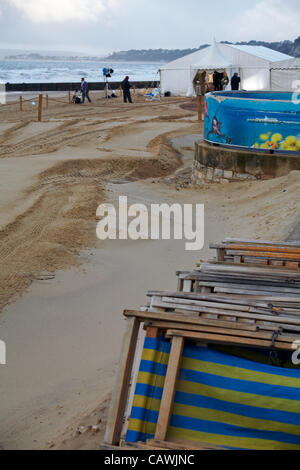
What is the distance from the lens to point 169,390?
12.5ft

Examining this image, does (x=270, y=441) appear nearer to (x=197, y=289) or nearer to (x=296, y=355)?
(x=296, y=355)

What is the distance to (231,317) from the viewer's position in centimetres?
430

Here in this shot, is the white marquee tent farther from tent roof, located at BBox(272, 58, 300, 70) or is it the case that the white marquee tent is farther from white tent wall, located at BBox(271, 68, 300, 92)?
white tent wall, located at BBox(271, 68, 300, 92)

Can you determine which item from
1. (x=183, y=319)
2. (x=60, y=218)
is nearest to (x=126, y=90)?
(x=60, y=218)

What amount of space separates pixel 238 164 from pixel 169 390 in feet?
34.4

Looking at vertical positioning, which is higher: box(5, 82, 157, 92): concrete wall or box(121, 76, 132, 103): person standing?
box(5, 82, 157, 92): concrete wall

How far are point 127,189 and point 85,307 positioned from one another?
6588mm

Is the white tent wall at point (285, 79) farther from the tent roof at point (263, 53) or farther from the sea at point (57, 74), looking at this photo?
the sea at point (57, 74)

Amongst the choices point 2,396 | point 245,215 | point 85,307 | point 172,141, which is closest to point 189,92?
point 172,141

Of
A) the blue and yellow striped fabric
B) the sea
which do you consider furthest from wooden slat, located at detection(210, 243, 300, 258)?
the sea

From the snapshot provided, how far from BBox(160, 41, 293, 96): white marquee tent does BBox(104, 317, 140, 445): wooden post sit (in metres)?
29.7

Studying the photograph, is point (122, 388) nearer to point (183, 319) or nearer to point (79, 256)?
point (183, 319)

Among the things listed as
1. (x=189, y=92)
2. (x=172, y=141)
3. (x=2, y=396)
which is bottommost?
(x=2, y=396)

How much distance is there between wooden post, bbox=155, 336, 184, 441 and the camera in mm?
3754
